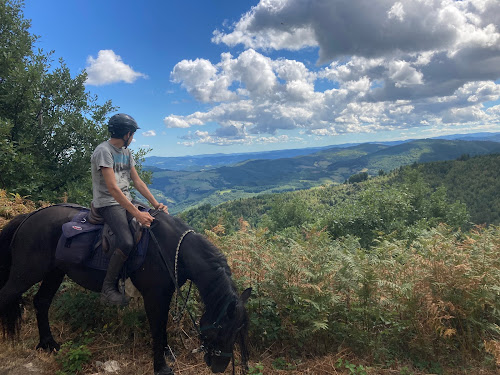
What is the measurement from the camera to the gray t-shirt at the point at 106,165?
3.58 meters

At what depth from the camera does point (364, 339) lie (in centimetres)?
414

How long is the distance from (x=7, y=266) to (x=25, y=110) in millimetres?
10798

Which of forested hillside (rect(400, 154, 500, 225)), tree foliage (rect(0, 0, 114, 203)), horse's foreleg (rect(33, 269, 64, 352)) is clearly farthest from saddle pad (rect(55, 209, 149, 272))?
forested hillside (rect(400, 154, 500, 225))

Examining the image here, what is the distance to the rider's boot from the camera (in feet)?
11.6

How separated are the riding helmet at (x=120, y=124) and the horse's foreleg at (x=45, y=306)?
250cm

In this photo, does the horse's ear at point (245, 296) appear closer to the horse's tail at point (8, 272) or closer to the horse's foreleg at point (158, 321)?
the horse's foreleg at point (158, 321)

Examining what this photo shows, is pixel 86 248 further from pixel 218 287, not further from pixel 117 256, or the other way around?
pixel 218 287

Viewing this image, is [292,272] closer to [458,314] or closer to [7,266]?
[458,314]

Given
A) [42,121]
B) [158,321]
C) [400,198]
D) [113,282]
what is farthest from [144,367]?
[400,198]

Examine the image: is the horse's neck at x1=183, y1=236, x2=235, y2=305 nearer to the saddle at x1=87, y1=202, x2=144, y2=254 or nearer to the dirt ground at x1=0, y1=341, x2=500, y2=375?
the saddle at x1=87, y1=202, x2=144, y2=254

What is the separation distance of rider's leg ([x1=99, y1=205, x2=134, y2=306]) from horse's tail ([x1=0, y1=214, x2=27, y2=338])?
5.83 ft

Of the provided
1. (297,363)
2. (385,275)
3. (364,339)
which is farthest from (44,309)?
(385,275)

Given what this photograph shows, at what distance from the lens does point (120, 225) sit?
11.8 feet

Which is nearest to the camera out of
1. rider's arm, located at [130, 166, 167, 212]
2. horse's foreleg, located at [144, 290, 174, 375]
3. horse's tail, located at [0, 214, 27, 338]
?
horse's foreleg, located at [144, 290, 174, 375]
